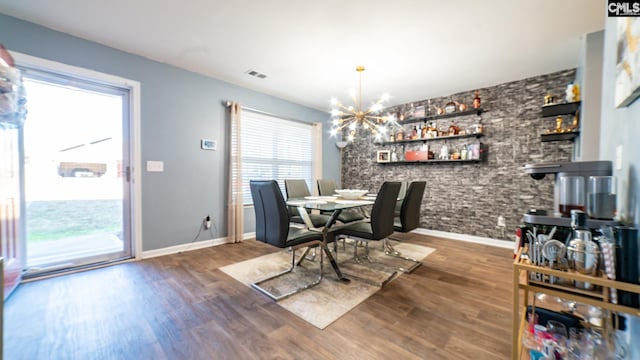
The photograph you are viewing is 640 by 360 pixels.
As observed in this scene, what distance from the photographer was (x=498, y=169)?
3.86 meters

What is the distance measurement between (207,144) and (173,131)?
48 centimetres

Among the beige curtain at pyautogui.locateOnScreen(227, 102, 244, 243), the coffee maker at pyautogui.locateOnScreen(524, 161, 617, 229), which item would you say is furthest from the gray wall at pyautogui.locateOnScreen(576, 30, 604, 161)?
the beige curtain at pyautogui.locateOnScreen(227, 102, 244, 243)

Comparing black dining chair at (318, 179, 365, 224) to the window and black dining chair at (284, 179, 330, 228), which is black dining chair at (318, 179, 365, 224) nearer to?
black dining chair at (284, 179, 330, 228)

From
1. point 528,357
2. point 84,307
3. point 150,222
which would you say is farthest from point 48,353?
point 528,357

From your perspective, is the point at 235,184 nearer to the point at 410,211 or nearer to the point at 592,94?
the point at 410,211

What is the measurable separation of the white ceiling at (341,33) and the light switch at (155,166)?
4.42ft

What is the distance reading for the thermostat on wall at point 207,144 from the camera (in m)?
3.64

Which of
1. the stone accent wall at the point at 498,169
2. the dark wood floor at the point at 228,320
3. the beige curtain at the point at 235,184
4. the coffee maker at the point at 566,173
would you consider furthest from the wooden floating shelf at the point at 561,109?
the beige curtain at the point at 235,184

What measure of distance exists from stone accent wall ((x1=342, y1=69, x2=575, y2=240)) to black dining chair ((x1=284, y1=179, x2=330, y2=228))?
2.29 m

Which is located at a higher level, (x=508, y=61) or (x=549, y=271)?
(x=508, y=61)

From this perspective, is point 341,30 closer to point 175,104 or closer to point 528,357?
point 175,104

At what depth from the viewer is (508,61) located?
A: 3.07 m

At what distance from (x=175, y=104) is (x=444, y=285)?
3.98 metres

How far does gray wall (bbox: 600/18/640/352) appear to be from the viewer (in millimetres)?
942
